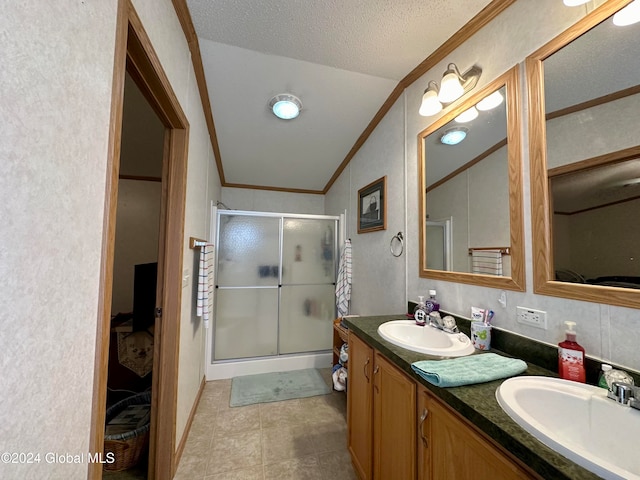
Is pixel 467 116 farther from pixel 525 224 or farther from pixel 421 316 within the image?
pixel 421 316

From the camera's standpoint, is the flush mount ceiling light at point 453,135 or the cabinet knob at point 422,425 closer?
the cabinet knob at point 422,425

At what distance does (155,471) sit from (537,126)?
2.54 meters

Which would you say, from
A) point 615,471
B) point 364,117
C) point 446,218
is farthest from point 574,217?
point 364,117

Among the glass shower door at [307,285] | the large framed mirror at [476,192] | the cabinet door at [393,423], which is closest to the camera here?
the cabinet door at [393,423]

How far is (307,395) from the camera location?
2.27 metres

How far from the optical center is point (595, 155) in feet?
2.88

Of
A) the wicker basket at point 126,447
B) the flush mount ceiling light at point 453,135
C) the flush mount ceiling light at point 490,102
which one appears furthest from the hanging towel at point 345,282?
the wicker basket at point 126,447

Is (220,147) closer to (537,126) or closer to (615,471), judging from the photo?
(537,126)

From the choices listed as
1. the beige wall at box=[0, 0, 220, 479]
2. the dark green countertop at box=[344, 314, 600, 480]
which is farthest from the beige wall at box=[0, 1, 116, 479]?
the dark green countertop at box=[344, 314, 600, 480]

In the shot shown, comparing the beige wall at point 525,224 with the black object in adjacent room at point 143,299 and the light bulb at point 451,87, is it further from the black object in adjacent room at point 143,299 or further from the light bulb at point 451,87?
the black object in adjacent room at point 143,299

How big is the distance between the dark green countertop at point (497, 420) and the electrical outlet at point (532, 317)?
0.51ft

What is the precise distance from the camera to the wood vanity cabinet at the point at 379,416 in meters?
0.98

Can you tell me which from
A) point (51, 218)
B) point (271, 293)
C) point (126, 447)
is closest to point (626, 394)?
point (51, 218)

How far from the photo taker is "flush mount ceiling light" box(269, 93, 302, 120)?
2.00 metres
